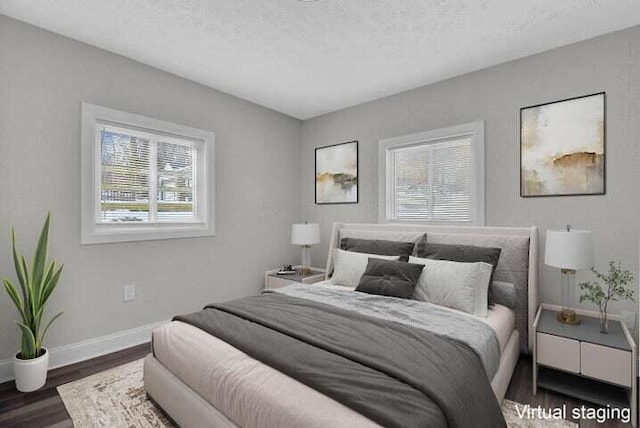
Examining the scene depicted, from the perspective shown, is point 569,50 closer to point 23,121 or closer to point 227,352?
point 227,352

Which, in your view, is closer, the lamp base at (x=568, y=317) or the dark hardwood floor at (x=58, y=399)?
the dark hardwood floor at (x=58, y=399)

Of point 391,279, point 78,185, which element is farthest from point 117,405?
point 391,279

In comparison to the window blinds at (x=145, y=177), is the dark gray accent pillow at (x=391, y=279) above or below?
below

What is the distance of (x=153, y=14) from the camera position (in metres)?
2.29

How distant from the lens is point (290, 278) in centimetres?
383

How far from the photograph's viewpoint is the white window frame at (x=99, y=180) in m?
2.68

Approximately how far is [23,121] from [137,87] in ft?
3.06

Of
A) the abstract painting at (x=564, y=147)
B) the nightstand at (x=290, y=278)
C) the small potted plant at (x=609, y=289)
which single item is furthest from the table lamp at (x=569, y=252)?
the nightstand at (x=290, y=278)

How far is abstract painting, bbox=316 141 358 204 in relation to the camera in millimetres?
4105

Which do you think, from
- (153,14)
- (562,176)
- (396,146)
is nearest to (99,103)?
(153,14)

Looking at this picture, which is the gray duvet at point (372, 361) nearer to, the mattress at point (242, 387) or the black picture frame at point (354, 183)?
the mattress at point (242, 387)

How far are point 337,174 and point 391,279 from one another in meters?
2.00

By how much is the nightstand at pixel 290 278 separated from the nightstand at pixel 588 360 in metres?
2.25

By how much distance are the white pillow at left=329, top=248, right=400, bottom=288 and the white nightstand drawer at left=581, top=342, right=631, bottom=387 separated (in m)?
1.42
